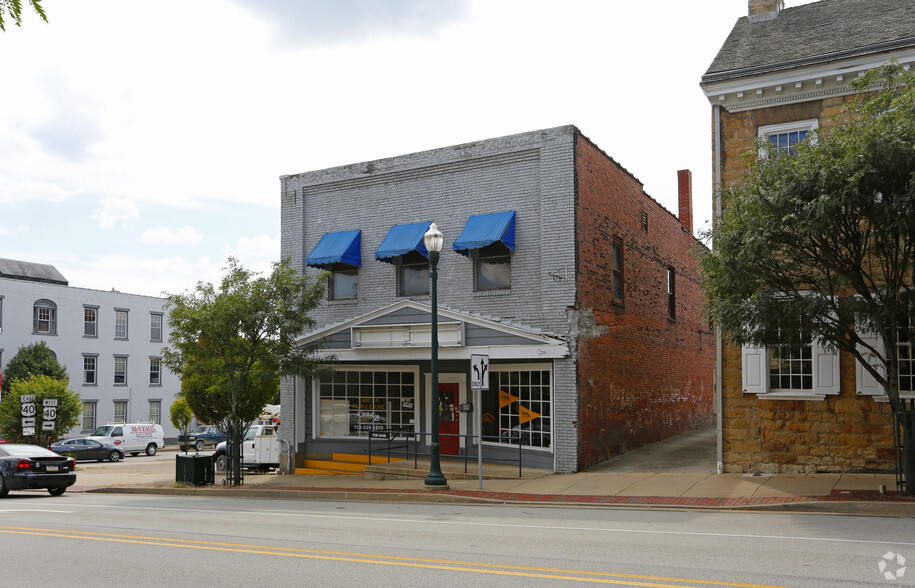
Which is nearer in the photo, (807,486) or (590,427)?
(807,486)

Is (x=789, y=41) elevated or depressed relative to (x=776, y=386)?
elevated

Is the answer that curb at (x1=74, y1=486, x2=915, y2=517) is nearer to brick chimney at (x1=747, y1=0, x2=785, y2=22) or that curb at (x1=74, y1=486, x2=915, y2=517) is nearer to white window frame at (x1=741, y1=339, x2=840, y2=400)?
white window frame at (x1=741, y1=339, x2=840, y2=400)

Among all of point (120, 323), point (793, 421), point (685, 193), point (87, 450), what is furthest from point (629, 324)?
point (120, 323)

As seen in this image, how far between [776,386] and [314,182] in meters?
13.7

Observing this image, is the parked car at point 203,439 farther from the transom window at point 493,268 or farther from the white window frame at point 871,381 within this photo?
the white window frame at point 871,381

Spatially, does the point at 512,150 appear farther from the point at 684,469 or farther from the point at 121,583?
the point at 121,583

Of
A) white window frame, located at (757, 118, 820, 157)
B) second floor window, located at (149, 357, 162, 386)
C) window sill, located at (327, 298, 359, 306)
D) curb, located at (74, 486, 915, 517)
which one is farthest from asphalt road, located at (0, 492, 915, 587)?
second floor window, located at (149, 357, 162, 386)

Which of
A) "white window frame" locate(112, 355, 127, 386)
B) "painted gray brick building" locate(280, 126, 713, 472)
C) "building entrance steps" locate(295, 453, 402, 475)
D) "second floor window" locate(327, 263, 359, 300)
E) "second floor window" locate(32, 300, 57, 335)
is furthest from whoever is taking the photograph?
"white window frame" locate(112, 355, 127, 386)

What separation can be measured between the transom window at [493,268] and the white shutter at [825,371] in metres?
7.09

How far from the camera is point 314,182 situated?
22406 millimetres

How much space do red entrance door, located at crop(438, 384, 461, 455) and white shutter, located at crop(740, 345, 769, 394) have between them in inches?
290

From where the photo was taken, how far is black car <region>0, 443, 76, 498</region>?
19.1 metres

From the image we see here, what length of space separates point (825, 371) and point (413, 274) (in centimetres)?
1033

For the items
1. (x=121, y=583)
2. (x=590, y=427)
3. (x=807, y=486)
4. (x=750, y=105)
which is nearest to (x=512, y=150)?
(x=750, y=105)
